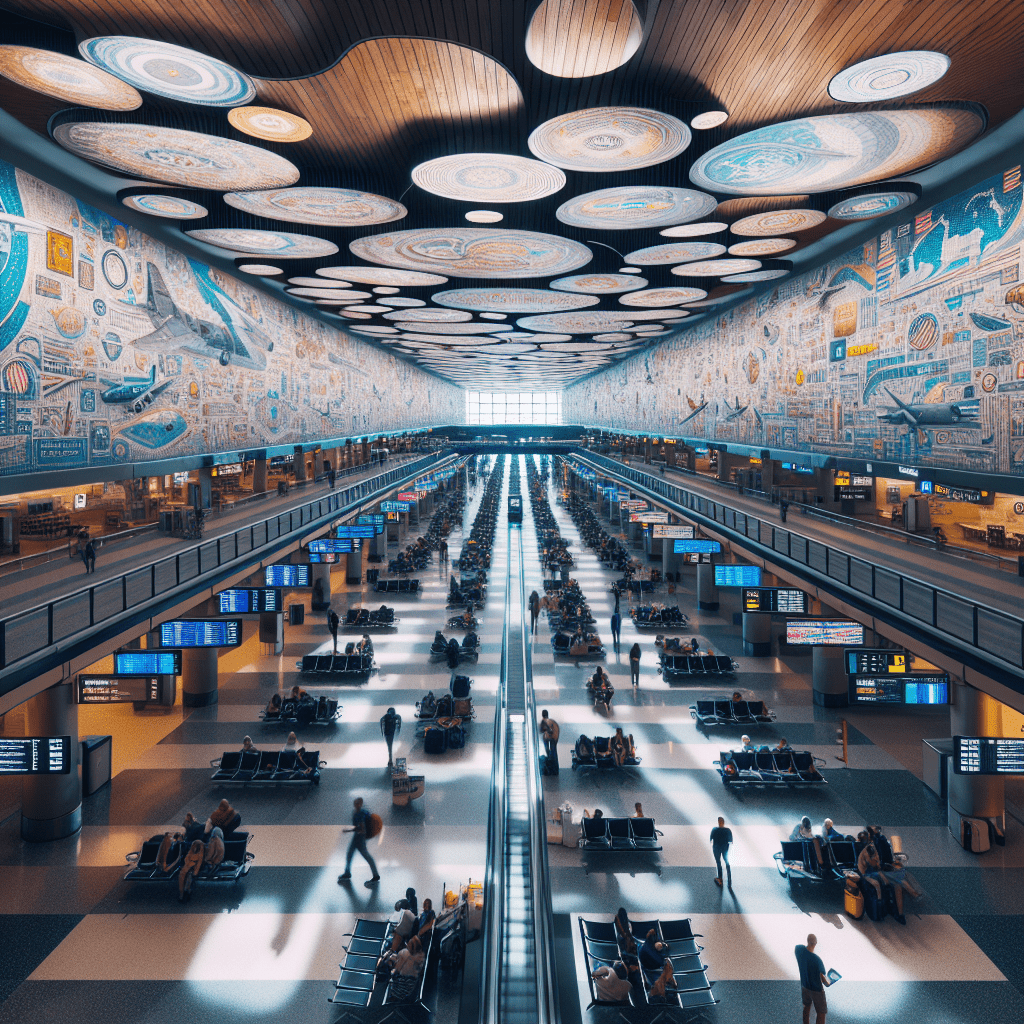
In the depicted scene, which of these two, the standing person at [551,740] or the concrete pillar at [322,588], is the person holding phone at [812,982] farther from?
the concrete pillar at [322,588]

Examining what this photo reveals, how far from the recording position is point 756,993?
21.9 feet

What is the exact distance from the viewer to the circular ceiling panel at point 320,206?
512 inches

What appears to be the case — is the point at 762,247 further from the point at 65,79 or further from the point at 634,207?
the point at 65,79

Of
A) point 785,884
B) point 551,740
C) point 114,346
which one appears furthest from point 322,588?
point 785,884

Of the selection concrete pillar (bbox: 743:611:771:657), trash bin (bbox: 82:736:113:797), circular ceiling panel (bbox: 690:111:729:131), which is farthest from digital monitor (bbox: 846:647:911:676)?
trash bin (bbox: 82:736:113:797)

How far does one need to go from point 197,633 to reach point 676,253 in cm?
1491

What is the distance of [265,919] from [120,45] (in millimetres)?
10457

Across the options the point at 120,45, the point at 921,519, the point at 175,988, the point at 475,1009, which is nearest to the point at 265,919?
the point at 175,988

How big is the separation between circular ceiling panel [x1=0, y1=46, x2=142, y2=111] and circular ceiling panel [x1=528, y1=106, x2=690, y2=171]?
19.0ft

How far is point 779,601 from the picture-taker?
13.6m

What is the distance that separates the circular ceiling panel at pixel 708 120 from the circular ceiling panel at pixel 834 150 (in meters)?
0.67

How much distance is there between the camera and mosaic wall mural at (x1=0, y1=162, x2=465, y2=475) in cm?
1095

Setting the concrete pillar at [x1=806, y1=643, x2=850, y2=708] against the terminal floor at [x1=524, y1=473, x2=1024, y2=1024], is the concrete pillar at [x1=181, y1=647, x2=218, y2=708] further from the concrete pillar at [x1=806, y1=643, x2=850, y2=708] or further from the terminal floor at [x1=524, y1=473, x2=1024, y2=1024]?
the concrete pillar at [x1=806, y1=643, x2=850, y2=708]

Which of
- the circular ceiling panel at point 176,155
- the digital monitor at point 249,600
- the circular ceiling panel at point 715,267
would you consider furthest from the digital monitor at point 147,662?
the circular ceiling panel at point 715,267
